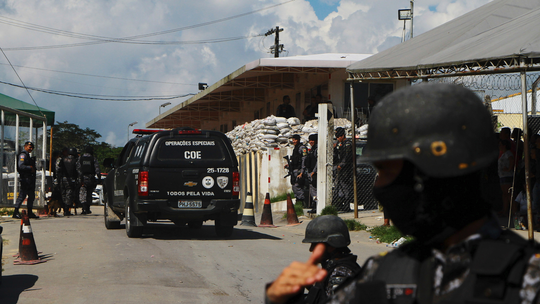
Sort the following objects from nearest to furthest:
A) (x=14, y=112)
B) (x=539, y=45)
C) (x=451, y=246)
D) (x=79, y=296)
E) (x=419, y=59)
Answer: (x=451, y=246)
(x=79, y=296)
(x=539, y=45)
(x=419, y=59)
(x=14, y=112)

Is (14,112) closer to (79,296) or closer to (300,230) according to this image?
(300,230)

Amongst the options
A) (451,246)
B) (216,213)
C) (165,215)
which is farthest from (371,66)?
(451,246)

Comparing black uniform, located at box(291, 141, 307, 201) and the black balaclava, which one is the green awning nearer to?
black uniform, located at box(291, 141, 307, 201)

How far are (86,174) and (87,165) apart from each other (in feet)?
0.89

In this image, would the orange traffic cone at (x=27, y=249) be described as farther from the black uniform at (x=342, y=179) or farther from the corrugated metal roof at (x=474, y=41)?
the black uniform at (x=342, y=179)

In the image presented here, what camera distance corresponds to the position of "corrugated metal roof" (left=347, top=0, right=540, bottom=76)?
8.73m

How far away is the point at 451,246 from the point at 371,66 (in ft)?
35.0

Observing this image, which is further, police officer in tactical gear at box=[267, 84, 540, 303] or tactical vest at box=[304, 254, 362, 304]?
tactical vest at box=[304, 254, 362, 304]

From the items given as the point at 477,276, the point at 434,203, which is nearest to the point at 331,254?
the point at 434,203

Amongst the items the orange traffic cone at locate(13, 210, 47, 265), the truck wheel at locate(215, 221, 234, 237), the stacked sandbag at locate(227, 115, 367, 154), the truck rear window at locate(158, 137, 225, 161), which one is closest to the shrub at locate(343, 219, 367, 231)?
the truck wheel at locate(215, 221, 234, 237)

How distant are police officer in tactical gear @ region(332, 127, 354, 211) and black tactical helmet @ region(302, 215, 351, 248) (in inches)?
417

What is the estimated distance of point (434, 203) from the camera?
1.31 meters

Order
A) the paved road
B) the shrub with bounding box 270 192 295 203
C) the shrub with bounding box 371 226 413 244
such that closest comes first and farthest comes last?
the paved road → the shrub with bounding box 371 226 413 244 → the shrub with bounding box 270 192 295 203

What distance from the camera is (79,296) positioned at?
584 centimetres
